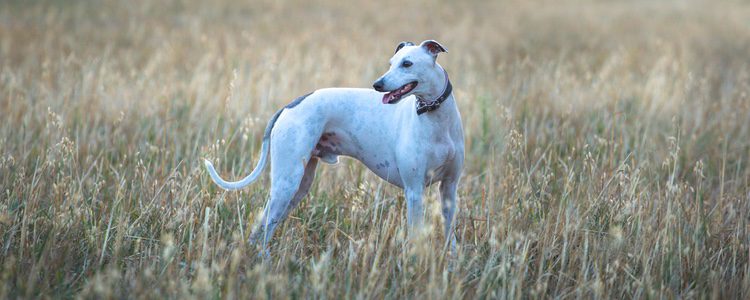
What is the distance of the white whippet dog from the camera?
13.5 ft

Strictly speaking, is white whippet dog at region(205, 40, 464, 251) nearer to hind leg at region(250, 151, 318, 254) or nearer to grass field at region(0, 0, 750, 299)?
hind leg at region(250, 151, 318, 254)

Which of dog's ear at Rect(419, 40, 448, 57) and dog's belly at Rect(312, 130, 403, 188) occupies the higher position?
dog's ear at Rect(419, 40, 448, 57)

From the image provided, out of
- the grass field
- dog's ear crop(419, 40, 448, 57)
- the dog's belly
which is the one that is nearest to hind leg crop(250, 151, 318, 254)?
the grass field

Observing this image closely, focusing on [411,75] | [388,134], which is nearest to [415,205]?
[388,134]

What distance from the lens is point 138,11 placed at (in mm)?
15625

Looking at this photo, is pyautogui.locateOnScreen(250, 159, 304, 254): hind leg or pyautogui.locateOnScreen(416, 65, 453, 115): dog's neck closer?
pyautogui.locateOnScreen(416, 65, 453, 115): dog's neck

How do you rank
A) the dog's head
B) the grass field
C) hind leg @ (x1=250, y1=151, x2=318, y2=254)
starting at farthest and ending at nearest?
hind leg @ (x1=250, y1=151, x2=318, y2=254) → the dog's head → the grass field

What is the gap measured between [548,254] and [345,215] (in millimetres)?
1385

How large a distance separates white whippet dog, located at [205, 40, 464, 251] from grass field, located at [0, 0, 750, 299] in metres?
0.19

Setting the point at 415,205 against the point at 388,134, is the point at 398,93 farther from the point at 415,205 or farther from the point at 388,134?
the point at 415,205

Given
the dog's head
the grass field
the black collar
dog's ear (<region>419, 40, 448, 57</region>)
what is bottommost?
the grass field

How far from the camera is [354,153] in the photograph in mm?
4559

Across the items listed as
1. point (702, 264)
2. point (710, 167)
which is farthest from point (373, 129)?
point (710, 167)

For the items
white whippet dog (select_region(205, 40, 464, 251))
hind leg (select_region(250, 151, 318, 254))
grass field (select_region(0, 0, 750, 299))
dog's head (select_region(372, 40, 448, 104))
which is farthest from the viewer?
hind leg (select_region(250, 151, 318, 254))
